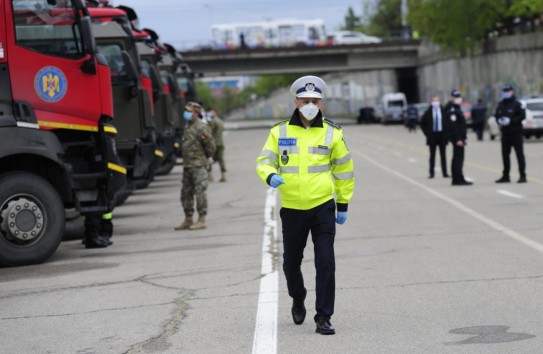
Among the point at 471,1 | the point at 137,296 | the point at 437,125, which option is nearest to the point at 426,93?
the point at 471,1

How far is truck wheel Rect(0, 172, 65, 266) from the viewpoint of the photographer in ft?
42.3

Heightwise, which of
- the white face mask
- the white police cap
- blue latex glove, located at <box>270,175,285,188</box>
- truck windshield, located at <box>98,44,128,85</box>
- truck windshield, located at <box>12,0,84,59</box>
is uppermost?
truck windshield, located at <box>12,0,84,59</box>

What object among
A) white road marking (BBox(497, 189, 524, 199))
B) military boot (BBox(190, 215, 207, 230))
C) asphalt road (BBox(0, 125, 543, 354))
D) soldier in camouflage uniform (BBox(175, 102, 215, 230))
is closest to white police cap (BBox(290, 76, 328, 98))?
asphalt road (BBox(0, 125, 543, 354))

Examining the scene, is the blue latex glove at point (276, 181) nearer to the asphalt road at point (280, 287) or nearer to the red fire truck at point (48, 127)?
the asphalt road at point (280, 287)

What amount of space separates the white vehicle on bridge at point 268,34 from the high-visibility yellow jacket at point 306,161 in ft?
267

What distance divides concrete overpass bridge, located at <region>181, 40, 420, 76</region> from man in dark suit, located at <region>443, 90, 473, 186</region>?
6281 cm

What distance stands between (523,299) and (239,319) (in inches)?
84.7

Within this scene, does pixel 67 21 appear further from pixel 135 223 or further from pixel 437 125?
pixel 437 125

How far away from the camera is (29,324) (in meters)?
9.03

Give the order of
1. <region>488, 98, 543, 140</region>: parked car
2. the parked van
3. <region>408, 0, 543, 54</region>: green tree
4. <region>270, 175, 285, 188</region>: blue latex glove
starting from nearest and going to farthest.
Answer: <region>270, 175, 285, 188</region>: blue latex glove
<region>488, 98, 543, 140</region>: parked car
<region>408, 0, 543, 54</region>: green tree
the parked van

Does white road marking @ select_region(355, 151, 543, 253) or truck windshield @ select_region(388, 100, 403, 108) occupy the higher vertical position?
white road marking @ select_region(355, 151, 543, 253)

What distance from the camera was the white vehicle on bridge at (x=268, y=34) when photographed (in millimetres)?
90188

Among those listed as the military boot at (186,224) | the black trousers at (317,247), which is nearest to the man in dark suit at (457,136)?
the military boot at (186,224)

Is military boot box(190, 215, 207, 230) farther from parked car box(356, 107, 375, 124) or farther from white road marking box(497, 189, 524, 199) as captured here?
parked car box(356, 107, 375, 124)
